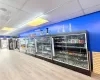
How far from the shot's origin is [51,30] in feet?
18.9

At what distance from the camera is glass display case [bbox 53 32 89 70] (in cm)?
365

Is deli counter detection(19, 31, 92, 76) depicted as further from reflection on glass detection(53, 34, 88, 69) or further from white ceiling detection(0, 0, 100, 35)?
white ceiling detection(0, 0, 100, 35)

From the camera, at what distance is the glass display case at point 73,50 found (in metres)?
3.65

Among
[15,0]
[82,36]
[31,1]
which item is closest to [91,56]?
[82,36]

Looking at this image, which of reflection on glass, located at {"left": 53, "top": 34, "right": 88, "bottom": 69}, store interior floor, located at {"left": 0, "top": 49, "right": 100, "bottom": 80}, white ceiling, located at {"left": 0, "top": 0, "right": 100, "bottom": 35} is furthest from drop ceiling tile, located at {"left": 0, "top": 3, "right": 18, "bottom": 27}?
reflection on glass, located at {"left": 53, "top": 34, "right": 88, "bottom": 69}

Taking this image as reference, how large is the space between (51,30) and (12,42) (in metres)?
12.0

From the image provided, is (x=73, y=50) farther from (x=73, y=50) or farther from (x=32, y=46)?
(x=32, y=46)

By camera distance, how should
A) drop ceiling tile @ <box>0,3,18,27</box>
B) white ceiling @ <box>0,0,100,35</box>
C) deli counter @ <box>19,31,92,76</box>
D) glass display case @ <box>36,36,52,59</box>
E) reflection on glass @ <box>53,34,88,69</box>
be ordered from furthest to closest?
glass display case @ <box>36,36,52,59</box> < reflection on glass @ <box>53,34,88,69</box> < deli counter @ <box>19,31,92,76</box> < drop ceiling tile @ <box>0,3,18,27</box> < white ceiling @ <box>0,0,100,35</box>

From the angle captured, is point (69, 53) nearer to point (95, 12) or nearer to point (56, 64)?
point (56, 64)

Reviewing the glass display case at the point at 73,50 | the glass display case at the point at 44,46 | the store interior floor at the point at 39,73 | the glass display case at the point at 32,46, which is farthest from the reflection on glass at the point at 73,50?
the glass display case at the point at 32,46

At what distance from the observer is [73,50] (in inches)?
168

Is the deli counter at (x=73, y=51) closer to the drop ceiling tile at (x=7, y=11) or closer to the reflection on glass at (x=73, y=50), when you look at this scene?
the reflection on glass at (x=73, y=50)

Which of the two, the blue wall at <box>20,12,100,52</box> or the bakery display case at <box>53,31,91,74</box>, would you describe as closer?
the blue wall at <box>20,12,100,52</box>

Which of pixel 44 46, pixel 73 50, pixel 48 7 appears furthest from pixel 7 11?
pixel 44 46
